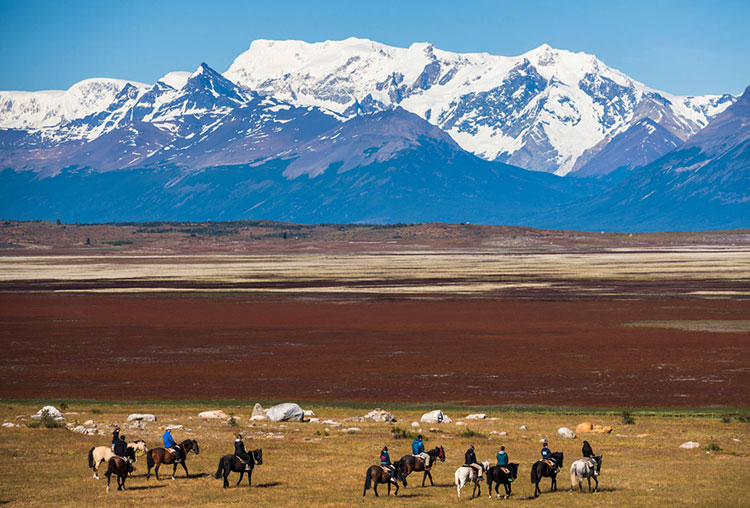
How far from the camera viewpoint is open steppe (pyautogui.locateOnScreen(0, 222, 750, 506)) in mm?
27234

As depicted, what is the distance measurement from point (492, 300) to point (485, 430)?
178 feet

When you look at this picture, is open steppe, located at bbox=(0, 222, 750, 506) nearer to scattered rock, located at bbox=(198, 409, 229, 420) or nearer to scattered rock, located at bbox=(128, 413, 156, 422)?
scattered rock, located at bbox=(128, 413, 156, 422)

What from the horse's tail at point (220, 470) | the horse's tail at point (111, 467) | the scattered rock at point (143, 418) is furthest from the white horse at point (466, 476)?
the scattered rock at point (143, 418)

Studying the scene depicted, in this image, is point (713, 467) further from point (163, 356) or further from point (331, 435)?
point (163, 356)

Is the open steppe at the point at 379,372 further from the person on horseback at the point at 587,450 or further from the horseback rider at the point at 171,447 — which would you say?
the person on horseback at the point at 587,450

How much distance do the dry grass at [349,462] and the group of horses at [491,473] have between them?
40cm

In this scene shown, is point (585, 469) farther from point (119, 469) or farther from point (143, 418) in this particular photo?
point (143, 418)

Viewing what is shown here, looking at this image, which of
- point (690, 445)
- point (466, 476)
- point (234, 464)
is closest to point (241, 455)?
point (234, 464)

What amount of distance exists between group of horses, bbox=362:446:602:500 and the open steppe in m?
0.54

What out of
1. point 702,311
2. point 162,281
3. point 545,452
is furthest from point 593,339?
point 162,281

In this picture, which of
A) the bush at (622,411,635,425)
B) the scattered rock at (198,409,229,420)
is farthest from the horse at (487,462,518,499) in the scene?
the scattered rock at (198,409,229,420)

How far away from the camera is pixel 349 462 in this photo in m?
29.4

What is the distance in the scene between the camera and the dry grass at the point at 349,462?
987 inches

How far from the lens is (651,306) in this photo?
265 ft
